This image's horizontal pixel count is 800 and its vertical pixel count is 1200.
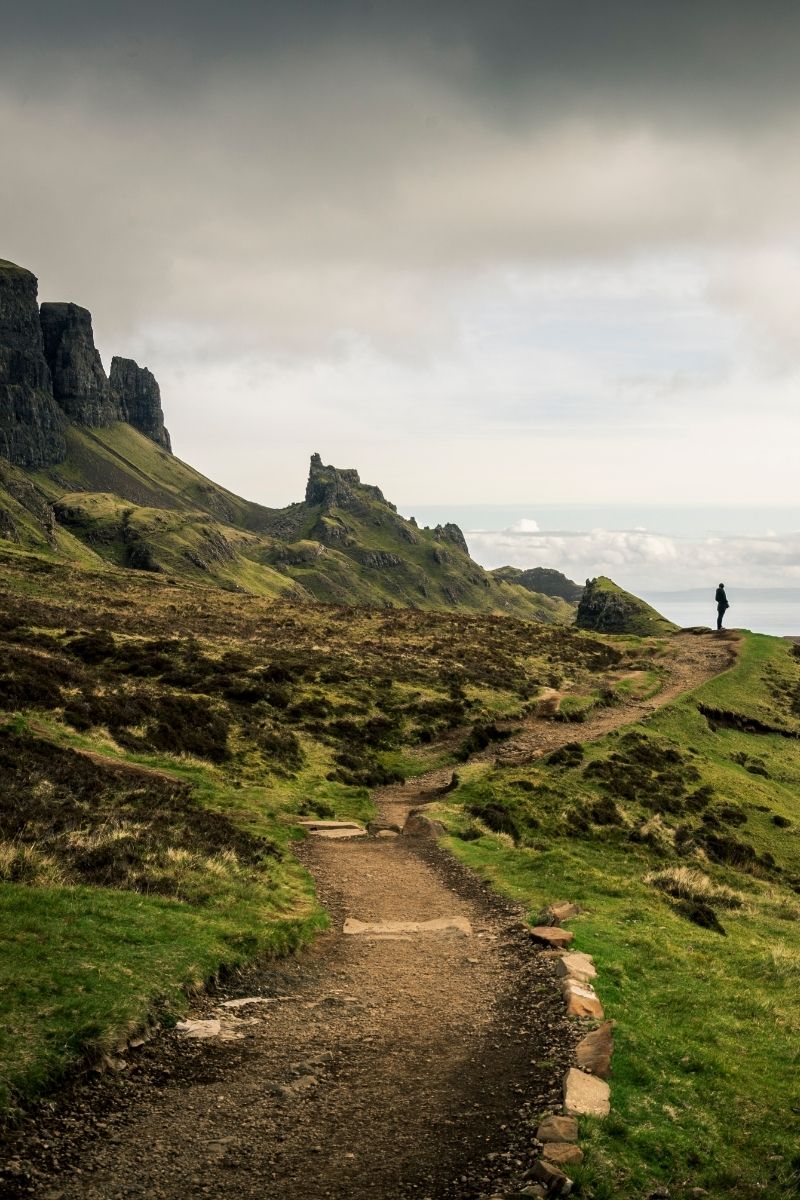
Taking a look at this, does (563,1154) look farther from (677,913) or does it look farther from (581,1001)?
(677,913)

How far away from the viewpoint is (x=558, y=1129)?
33.4 feet

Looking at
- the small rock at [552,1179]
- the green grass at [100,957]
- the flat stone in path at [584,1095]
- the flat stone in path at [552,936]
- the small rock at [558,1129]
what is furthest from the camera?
the flat stone in path at [552,936]

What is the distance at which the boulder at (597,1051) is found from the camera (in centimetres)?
1213

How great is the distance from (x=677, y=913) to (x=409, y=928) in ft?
28.0

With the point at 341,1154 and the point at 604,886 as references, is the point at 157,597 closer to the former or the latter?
the point at 604,886

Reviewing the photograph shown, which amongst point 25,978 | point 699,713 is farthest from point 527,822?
point 699,713

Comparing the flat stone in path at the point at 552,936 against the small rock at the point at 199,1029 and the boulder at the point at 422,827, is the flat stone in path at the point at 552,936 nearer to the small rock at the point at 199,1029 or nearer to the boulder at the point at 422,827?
the small rock at the point at 199,1029

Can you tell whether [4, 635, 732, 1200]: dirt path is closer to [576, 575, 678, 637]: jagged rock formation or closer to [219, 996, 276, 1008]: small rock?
[219, 996, 276, 1008]: small rock

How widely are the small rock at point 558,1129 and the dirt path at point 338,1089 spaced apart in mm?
296

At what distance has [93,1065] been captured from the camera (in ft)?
36.1

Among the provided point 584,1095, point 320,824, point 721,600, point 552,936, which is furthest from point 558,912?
point 721,600

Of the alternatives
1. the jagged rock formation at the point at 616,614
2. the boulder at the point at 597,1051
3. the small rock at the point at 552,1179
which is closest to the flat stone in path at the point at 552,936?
the boulder at the point at 597,1051

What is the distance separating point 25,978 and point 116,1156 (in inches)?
156

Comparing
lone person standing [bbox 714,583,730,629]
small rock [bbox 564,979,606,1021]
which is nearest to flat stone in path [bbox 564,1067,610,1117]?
small rock [bbox 564,979,606,1021]
